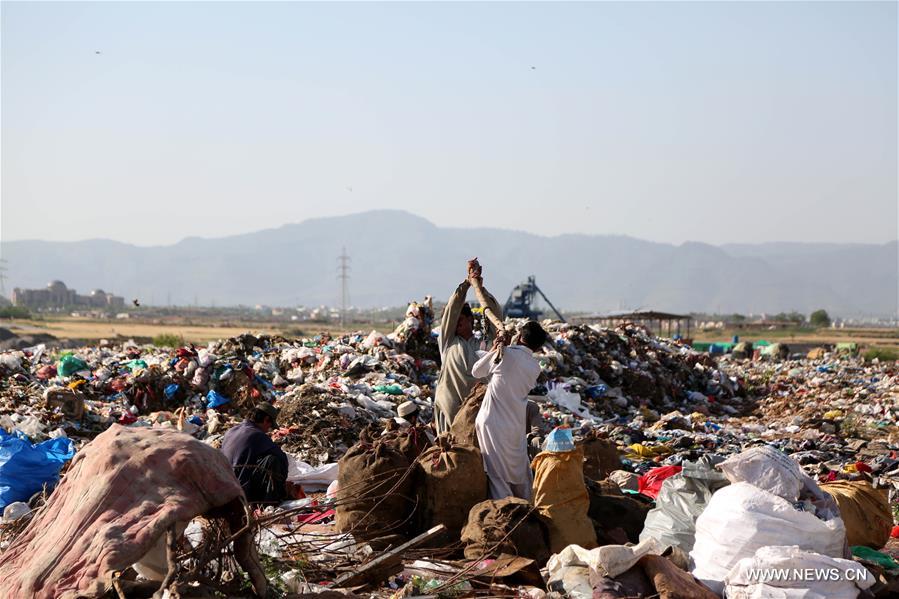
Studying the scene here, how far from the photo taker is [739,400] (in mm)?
18031

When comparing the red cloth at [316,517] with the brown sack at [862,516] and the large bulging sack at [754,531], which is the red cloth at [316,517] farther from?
the brown sack at [862,516]

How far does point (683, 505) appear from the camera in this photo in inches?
214

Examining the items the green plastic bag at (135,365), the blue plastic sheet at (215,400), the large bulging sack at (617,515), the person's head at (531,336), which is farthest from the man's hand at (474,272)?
the green plastic bag at (135,365)

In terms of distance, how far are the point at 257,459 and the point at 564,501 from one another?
2.29m

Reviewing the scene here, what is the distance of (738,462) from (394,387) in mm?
8043

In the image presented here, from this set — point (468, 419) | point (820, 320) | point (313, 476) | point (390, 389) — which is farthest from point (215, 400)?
point (820, 320)

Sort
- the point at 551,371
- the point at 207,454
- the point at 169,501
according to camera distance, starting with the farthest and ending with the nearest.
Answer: the point at 551,371, the point at 207,454, the point at 169,501

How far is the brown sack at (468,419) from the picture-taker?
6.07m

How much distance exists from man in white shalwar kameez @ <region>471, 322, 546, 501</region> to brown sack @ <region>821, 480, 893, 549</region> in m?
1.88

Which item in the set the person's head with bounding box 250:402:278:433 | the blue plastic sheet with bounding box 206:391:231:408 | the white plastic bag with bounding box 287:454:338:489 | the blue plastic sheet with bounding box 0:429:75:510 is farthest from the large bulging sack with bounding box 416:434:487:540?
the blue plastic sheet with bounding box 206:391:231:408

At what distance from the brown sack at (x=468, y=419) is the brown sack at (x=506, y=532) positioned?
78 cm

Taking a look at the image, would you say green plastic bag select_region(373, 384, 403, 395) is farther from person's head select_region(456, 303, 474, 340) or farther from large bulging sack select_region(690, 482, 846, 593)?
large bulging sack select_region(690, 482, 846, 593)

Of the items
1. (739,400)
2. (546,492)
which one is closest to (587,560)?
(546,492)

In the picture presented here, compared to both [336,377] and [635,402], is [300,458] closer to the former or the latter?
[336,377]
